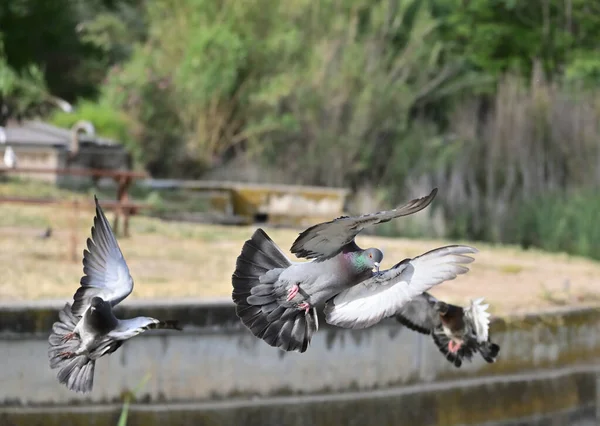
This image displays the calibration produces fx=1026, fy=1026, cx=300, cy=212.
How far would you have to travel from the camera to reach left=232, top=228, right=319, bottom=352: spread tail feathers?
1.68 meters

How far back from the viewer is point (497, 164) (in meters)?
15.4

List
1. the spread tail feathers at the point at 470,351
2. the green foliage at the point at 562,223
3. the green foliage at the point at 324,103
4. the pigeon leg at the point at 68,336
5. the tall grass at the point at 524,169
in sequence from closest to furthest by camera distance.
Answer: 1. the pigeon leg at the point at 68,336
2. the spread tail feathers at the point at 470,351
3. the green foliage at the point at 562,223
4. the tall grass at the point at 524,169
5. the green foliage at the point at 324,103

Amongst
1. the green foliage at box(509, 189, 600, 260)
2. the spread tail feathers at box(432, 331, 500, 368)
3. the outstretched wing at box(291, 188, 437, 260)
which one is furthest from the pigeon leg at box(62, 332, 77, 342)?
the green foliage at box(509, 189, 600, 260)

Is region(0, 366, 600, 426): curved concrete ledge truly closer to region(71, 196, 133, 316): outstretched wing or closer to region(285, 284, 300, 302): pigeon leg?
region(71, 196, 133, 316): outstretched wing

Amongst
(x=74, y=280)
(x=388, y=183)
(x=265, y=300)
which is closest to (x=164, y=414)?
(x=74, y=280)

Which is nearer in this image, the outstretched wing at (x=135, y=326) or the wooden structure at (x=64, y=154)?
the outstretched wing at (x=135, y=326)

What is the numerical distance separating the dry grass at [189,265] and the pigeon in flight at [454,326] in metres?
3.88

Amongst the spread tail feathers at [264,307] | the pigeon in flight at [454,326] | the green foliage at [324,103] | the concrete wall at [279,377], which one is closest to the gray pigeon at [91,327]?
the spread tail feathers at [264,307]

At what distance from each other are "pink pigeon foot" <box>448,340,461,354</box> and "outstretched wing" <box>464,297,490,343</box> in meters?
0.05

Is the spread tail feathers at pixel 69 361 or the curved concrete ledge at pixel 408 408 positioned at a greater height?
the spread tail feathers at pixel 69 361

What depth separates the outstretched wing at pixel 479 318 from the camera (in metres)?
2.21

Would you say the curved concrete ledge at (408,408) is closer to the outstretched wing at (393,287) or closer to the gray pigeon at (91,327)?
the gray pigeon at (91,327)

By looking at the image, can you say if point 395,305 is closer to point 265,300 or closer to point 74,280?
point 265,300

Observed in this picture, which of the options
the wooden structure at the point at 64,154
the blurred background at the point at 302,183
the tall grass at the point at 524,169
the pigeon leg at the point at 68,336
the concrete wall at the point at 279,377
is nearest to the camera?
the pigeon leg at the point at 68,336
